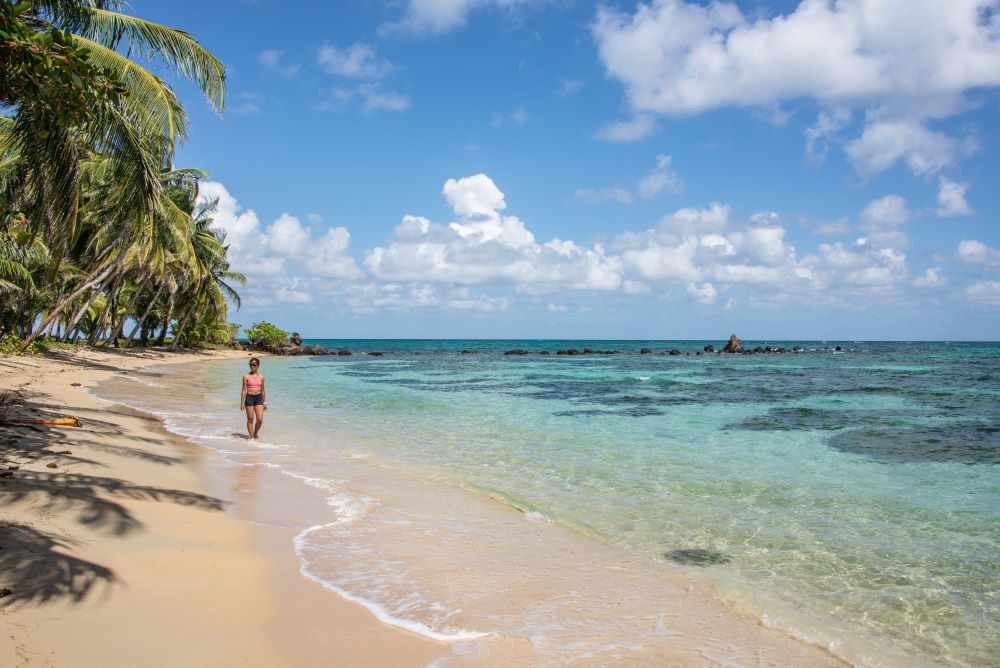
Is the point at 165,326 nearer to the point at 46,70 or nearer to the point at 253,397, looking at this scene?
the point at 253,397

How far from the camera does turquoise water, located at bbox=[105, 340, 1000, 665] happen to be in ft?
16.3

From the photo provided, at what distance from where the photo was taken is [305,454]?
36.0ft

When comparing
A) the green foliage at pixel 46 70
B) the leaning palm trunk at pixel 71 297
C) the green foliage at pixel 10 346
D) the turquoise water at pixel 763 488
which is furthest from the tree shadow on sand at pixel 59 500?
the leaning palm trunk at pixel 71 297

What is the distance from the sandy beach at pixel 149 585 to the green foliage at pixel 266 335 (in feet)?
184

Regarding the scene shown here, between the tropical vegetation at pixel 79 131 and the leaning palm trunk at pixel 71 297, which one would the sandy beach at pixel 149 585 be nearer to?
the tropical vegetation at pixel 79 131

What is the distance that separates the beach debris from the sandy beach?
2956 millimetres

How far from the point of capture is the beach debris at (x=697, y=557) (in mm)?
5922

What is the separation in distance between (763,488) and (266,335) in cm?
5929

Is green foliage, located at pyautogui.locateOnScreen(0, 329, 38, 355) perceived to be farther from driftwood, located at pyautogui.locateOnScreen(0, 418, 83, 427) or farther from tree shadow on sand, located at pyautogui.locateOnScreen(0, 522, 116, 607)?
tree shadow on sand, located at pyautogui.locateOnScreen(0, 522, 116, 607)

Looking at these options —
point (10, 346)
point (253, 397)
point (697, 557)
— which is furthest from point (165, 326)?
point (697, 557)

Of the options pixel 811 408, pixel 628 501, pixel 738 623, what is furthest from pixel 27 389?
pixel 811 408

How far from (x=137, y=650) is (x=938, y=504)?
920 cm

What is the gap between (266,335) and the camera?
6159 cm

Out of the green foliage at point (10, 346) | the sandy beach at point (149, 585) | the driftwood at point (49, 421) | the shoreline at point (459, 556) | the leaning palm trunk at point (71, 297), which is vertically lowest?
the shoreline at point (459, 556)
